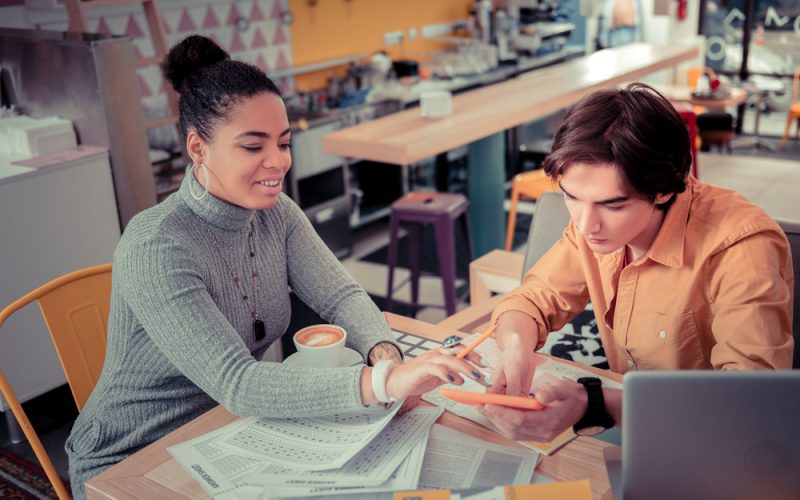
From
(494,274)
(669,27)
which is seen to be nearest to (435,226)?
(494,274)

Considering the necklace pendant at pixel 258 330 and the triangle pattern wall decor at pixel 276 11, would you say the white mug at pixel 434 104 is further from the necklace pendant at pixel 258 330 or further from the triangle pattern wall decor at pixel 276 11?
the necklace pendant at pixel 258 330

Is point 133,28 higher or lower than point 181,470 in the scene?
higher

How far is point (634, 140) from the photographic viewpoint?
1.48 m

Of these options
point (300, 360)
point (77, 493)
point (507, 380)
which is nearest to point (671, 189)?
point (507, 380)

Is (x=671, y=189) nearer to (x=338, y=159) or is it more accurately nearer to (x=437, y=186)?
(x=338, y=159)

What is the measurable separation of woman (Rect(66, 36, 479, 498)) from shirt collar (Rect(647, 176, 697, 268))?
1.60 ft

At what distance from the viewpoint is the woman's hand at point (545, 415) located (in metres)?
1.33

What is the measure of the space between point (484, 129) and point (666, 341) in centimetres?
218

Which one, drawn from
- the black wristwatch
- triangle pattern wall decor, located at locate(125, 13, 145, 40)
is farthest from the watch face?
triangle pattern wall decor, located at locate(125, 13, 145, 40)

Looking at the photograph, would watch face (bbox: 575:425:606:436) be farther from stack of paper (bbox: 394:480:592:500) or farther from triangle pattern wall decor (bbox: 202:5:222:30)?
triangle pattern wall decor (bbox: 202:5:222:30)

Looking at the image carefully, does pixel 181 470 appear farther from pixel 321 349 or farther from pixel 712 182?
pixel 712 182

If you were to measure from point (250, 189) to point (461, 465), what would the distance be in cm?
72

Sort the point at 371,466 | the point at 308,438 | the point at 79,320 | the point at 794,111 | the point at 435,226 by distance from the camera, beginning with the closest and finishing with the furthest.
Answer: the point at 371,466 → the point at 308,438 → the point at 79,320 → the point at 435,226 → the point at 794,111

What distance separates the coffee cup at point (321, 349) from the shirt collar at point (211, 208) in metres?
0.29
